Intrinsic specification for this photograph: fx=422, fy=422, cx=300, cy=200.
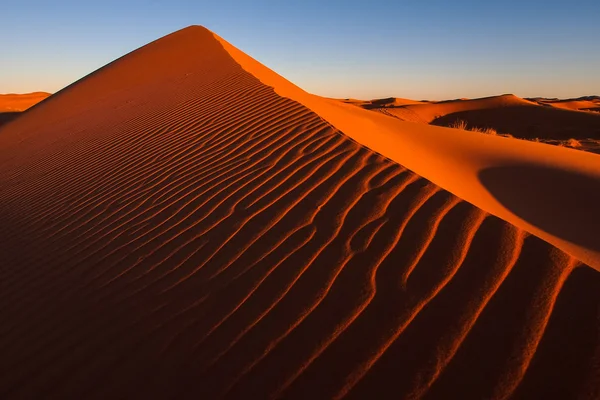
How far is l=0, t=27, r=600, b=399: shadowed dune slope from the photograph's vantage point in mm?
1891

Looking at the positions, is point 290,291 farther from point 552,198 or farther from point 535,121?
point 535,121

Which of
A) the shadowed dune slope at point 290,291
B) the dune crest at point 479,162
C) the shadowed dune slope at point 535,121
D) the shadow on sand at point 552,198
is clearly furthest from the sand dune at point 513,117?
the shadowed dune slope at point 290,291

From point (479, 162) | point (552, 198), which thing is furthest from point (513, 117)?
point (552, 198)

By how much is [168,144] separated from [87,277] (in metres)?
3.24

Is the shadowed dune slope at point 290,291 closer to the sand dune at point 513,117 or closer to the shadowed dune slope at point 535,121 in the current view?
the sand dune at point 513,117

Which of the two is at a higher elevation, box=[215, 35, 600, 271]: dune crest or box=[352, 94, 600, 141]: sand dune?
box=[215, 35, 600, 271]: dune crest

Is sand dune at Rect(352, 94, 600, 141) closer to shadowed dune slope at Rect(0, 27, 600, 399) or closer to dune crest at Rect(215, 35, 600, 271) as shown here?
dune crest at Rect(215, 35, 600, 271)

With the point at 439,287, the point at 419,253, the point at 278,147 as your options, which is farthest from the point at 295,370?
the point at 278,147

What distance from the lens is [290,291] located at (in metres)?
2.48

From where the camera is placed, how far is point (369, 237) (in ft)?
9.16

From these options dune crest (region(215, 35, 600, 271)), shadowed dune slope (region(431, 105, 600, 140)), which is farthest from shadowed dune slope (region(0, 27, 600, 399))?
shadowed dune slope (region(431, 105, 600, 140))

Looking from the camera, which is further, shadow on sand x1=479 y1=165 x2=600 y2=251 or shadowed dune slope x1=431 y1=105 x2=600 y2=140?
shadowed dune slope x1=431 y1=105 x2=600 y2=140

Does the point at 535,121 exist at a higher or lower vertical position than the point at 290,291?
lower

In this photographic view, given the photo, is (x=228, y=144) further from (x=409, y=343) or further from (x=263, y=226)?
(x=409, y=343)
